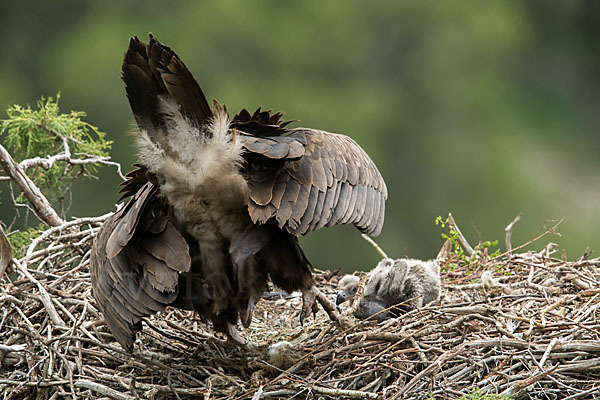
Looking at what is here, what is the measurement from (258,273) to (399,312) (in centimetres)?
69

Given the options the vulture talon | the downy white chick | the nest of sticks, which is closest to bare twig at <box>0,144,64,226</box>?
the nest of sticks

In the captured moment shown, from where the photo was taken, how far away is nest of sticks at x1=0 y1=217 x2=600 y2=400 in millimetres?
2412

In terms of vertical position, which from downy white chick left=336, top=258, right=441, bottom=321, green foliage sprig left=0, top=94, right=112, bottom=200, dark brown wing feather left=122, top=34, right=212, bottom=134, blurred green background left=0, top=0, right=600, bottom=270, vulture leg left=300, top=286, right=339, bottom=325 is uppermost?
blurred green background left=0, top=0, right=600, bottom=270

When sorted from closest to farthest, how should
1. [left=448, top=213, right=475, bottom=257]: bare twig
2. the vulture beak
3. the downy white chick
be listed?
the downy white chick < the vulture beak < [left=448, top=213, right=475, bottom=257]: bare twig

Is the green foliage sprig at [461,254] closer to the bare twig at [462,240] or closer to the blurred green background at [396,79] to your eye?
the bare twig at [462,240]

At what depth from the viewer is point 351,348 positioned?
8.58ft

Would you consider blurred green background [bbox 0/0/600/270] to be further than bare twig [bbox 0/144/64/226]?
Yes

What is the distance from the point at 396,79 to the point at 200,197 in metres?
9.84

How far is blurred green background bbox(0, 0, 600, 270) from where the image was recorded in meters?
9.56

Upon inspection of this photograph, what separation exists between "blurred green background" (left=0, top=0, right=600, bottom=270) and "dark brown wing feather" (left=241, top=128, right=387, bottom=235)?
19.7ft

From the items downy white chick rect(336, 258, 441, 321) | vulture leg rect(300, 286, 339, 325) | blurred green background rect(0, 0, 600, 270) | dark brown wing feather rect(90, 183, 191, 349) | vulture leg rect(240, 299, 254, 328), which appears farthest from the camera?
blurred green background rect(0, 0, 600, 270)

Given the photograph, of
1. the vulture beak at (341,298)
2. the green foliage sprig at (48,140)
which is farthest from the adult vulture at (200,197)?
the green foliage sprig at (48,140)

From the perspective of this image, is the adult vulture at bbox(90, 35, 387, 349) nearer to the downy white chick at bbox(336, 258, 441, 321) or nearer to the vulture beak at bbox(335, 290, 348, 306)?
the downy white chick at bbox(336, 258, 441, 321)

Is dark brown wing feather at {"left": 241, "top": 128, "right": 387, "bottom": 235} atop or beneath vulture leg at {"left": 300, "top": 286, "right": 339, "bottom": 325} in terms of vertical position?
atop
